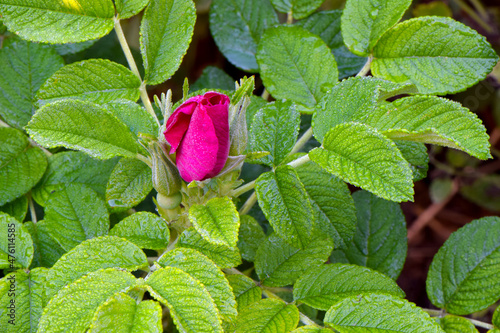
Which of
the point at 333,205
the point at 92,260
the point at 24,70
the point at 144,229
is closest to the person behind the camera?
the point at 92,260

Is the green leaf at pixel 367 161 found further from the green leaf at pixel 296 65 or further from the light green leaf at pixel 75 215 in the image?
the light green leaf at pixel 75 215

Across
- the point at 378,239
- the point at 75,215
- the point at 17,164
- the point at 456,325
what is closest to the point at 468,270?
the point at 456,325

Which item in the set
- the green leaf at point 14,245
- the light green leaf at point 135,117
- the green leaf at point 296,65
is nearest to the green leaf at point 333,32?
the green leaf at point 296,65

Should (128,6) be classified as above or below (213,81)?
above

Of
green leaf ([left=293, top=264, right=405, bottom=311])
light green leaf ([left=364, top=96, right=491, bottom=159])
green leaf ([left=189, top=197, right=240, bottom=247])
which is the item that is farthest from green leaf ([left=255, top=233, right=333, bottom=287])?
light green leaf ([left=364, top=96, right=491, bottom=159])

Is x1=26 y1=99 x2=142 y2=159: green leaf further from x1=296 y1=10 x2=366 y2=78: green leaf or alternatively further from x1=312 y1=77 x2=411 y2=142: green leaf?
x1=296 y1=10 x2=366 y2=78: green leaf

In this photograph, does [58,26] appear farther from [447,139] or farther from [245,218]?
[447,139]

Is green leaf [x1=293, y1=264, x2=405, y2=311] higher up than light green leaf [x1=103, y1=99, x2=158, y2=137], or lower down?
lower down

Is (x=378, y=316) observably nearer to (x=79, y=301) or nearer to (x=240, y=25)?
(x=79, y=301)
